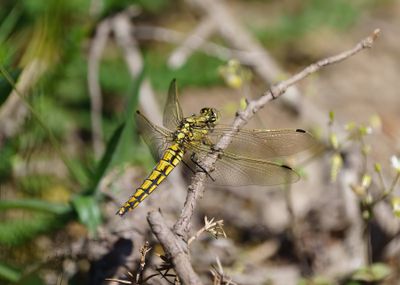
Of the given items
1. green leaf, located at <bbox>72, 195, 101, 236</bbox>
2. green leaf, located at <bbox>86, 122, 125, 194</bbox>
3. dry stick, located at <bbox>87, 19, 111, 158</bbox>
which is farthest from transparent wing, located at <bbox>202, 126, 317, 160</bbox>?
dry stick, located at <bbox>87, 19, 111, 158</bbox>

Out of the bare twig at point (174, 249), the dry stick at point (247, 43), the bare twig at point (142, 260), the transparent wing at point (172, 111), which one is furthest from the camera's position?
the dry stick at point (247, 43)

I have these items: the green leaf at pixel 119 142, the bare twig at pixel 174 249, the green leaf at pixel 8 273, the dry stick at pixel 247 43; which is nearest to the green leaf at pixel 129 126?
the green leaf at pixel 119 142

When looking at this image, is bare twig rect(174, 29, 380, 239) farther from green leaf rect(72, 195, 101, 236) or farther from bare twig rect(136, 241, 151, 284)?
green leaf rect(72, 195, 101, 236)

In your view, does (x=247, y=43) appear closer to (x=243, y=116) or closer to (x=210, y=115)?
(x=210, y=115)

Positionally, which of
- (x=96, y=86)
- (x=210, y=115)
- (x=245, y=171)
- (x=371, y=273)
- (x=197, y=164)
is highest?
(x=96, y=86)

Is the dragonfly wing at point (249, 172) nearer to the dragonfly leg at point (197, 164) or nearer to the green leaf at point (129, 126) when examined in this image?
the dragonfly leg at point (197, 164)

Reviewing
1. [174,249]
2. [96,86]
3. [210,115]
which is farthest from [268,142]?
[96,86]
